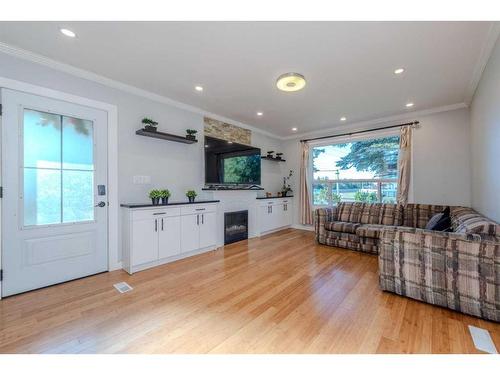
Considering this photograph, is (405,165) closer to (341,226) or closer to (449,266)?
(341,226)

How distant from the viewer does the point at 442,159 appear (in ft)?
12.1

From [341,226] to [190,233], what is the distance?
260cm

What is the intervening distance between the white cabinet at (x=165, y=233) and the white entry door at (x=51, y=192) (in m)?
0.38

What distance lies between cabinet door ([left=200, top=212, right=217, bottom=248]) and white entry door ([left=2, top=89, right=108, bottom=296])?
1316 mm

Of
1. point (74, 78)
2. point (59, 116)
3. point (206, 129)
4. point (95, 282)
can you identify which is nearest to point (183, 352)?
point (95, 282)

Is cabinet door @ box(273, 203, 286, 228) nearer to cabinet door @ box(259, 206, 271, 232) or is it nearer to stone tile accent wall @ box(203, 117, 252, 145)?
cabinet door @ box(259, 206, 271, 232)

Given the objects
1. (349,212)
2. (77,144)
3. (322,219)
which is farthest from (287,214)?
(77,144)

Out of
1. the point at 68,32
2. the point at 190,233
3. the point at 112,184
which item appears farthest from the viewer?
the point at 190,233

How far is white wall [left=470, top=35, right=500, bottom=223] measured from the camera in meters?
2.06

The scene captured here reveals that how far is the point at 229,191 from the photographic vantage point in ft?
13.5

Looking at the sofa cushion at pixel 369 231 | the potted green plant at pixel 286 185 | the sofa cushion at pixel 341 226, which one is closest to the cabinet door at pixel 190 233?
the sofa cushion at pixel 341 226

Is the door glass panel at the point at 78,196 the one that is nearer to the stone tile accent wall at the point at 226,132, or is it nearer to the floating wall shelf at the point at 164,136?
the floating wall shelf at the point at 164,136

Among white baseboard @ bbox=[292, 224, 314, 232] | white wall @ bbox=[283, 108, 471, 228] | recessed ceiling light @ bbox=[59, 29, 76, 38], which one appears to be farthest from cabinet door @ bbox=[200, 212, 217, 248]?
white wall @ bbox=[283, 108, 471, 228]

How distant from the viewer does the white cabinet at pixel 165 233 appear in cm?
268
